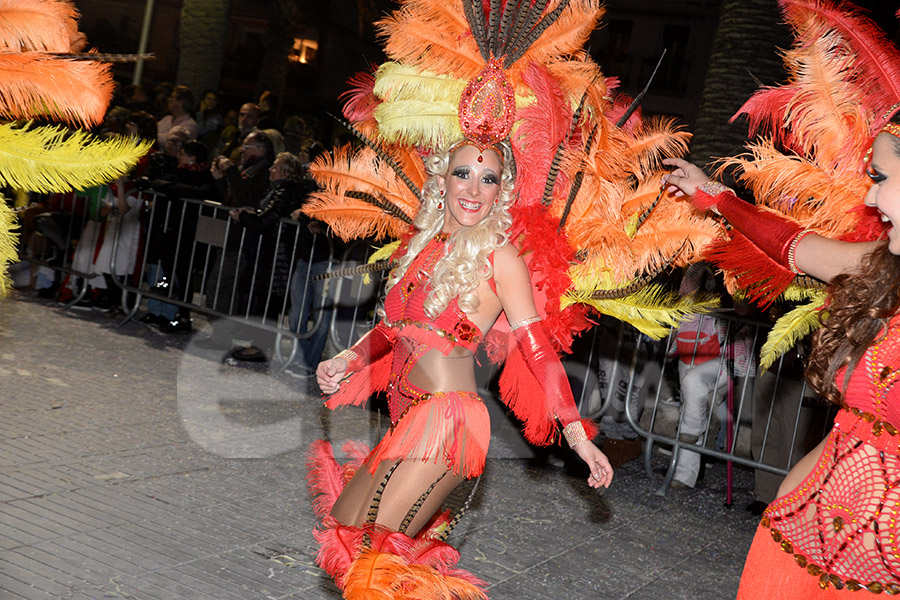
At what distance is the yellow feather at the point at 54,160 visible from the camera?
8.42ft

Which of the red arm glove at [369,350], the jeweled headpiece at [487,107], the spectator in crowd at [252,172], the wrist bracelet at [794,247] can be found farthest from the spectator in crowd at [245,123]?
the wrist bracelet at [794,247]

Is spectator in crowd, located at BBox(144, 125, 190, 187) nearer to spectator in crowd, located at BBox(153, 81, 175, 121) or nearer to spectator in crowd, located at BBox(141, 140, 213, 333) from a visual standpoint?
spectator in crowd, located at BBox(141, 140, 213, 333)

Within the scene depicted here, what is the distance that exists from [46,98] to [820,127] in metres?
2.63

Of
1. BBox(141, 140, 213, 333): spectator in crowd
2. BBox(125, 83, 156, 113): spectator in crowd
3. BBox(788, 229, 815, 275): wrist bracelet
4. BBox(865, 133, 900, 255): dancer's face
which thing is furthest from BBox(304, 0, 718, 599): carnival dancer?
BBox(125, 83, 156, 113): spectator in crowd

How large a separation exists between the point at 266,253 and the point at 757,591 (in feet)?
21.8

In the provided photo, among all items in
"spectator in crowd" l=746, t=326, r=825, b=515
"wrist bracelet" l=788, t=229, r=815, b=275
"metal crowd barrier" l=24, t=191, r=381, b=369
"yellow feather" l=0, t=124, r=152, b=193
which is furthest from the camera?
"metal crowd barrier" l=24, t=191, r=381, b=369

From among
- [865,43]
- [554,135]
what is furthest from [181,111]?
[865,43]

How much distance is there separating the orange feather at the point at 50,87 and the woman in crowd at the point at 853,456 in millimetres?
2221

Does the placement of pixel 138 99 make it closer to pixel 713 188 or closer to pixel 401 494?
pixel 401 494

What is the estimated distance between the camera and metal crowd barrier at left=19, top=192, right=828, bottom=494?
683 centimetres

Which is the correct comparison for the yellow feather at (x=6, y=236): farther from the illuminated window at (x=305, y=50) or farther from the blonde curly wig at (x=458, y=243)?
the illuminated window at (x=305, y=50)

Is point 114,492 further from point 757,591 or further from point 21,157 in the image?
point 757,591

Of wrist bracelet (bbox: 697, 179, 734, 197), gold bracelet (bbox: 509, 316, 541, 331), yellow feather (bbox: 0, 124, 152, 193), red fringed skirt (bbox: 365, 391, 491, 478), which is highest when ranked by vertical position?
wrist bracelet (bbox: 697, 179, 734, 197)

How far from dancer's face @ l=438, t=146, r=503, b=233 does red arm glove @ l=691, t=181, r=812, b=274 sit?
2.76 feet
